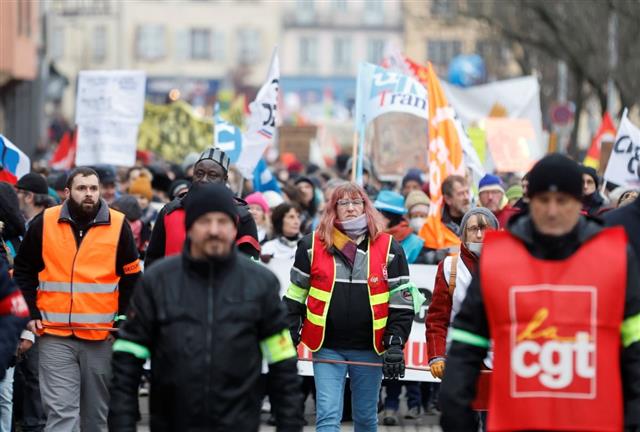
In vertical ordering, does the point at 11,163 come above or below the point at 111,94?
→ below

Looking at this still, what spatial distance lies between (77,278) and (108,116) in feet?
26.7

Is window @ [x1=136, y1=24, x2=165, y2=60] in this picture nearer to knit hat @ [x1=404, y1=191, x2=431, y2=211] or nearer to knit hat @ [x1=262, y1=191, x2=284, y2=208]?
knit hat @ [x1=262, y1=191, x2=284, y2=208]

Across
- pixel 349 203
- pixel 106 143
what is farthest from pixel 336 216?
pixel 106 143

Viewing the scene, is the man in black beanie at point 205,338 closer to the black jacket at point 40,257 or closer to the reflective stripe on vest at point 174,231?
the reflective stripe on vest at point 174,231

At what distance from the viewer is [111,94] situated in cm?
1711

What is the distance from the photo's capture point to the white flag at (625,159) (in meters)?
14.2

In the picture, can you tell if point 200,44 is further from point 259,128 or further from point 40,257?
point 40,257

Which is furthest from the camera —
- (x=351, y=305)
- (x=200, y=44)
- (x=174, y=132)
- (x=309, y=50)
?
(x=309, y=50)

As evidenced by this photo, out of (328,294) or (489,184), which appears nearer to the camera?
(328,294)

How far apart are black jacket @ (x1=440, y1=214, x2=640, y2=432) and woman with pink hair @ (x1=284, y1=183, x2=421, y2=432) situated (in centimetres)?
273

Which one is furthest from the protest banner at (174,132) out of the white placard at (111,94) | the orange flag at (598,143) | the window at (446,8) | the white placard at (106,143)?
the window at (446,8)

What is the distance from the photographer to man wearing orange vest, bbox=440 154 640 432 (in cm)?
580

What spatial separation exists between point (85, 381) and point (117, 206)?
3433 mm

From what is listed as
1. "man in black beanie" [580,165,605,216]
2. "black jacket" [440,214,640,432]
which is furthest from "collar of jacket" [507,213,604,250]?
"man in black beanie" [580,165,605,216]
